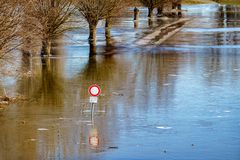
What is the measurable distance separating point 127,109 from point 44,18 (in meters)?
11.8

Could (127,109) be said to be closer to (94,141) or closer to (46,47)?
(94,141)

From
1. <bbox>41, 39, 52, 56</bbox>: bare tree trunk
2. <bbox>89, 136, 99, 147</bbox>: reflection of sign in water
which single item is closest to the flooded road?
<bbox>89, 136, 99, 147</bbox>: reflection of sign in water

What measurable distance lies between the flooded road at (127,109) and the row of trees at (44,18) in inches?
49.9

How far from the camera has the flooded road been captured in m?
12.0

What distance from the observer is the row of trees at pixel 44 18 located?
1747 cm

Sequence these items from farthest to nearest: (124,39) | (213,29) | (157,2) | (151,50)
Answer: (157,2) < (213,29) < (124,39) < (151,50)

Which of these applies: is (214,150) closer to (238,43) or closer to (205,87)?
(205,87)

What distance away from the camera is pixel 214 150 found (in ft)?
38.8

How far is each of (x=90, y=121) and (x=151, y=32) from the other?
2834cm

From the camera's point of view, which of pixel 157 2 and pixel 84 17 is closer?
pixel 84 17

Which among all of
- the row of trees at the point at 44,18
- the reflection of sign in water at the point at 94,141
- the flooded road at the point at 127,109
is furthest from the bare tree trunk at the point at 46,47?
the reflection of sign in water at the point at 94,141

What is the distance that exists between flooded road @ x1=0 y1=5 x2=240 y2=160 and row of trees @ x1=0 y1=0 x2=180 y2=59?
49.9 inches

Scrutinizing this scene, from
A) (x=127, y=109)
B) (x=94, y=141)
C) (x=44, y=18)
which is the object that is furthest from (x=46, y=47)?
(x=94, y=141)

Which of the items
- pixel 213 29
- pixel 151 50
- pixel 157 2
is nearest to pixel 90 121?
pixel 151 50
